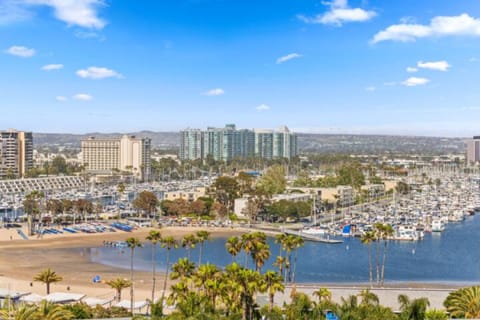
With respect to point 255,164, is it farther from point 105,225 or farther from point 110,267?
point 110,267

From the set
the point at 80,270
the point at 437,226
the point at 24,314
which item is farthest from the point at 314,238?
the point at 24,314

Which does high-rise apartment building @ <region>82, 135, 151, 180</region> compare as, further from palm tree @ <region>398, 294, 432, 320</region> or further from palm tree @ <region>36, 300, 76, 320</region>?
palm tree @ <region>398, 294, 432, 320</region>

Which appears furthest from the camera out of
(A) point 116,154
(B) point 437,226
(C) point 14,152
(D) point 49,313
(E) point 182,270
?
(A) point 116,154

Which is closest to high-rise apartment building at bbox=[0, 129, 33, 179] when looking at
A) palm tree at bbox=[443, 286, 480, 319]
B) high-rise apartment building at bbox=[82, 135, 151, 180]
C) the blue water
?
high-rise apartment building at bbox=[82, 135, 151, 180]

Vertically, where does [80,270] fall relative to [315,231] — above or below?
below

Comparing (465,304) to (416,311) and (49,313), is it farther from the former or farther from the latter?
(49,313)

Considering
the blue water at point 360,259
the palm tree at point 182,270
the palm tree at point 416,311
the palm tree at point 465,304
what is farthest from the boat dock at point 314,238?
the palm tree at point 416,311
